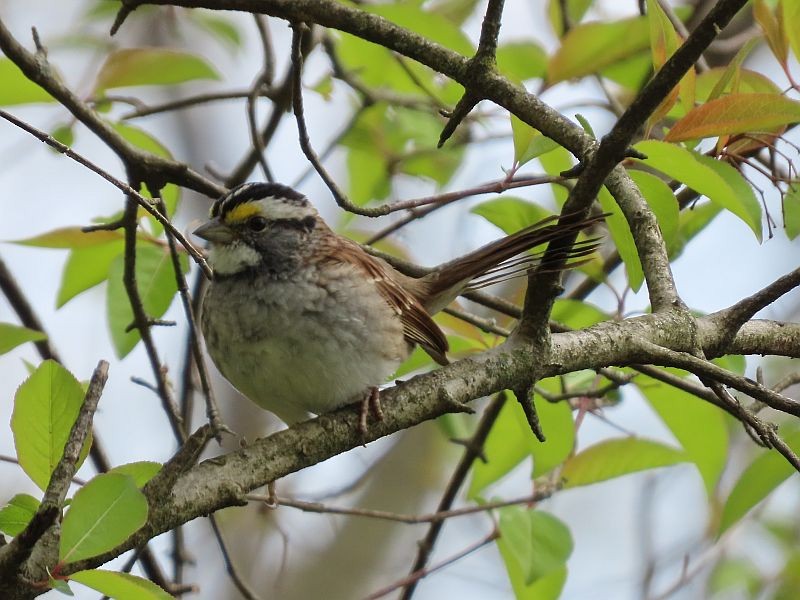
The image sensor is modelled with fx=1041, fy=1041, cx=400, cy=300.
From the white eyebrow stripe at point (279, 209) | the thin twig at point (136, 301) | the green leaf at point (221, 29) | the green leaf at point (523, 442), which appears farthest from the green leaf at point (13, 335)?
the green leaf at point (221, 29)

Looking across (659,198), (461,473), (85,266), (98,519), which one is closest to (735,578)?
(461,473)

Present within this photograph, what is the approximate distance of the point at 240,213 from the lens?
3658 mm

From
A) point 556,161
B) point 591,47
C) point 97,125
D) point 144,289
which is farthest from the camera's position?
point 591,47

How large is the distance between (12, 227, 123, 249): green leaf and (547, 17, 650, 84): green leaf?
178 cm

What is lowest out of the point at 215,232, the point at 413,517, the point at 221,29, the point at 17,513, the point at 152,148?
the point at 17,513

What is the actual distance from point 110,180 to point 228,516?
15.4 ft

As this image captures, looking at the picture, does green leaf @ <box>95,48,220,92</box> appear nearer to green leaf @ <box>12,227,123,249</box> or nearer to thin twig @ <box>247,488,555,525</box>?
green leaf @ <box>12,227,123,249</box>

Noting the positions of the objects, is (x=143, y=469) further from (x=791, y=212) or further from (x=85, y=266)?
(x=791, y=212)

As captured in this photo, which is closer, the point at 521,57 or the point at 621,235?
the point at 621,235

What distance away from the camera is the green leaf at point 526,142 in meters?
2.59

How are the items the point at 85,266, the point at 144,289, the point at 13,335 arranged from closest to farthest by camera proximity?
the point at 13,335
the point at 144,289
the point at 85,266

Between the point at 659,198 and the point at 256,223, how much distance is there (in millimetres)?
1554

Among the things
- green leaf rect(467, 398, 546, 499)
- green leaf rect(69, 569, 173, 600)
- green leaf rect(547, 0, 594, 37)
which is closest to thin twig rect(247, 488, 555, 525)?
green leaf rect(467, 398, 546, 499)

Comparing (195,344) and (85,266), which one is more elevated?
(85,266)
